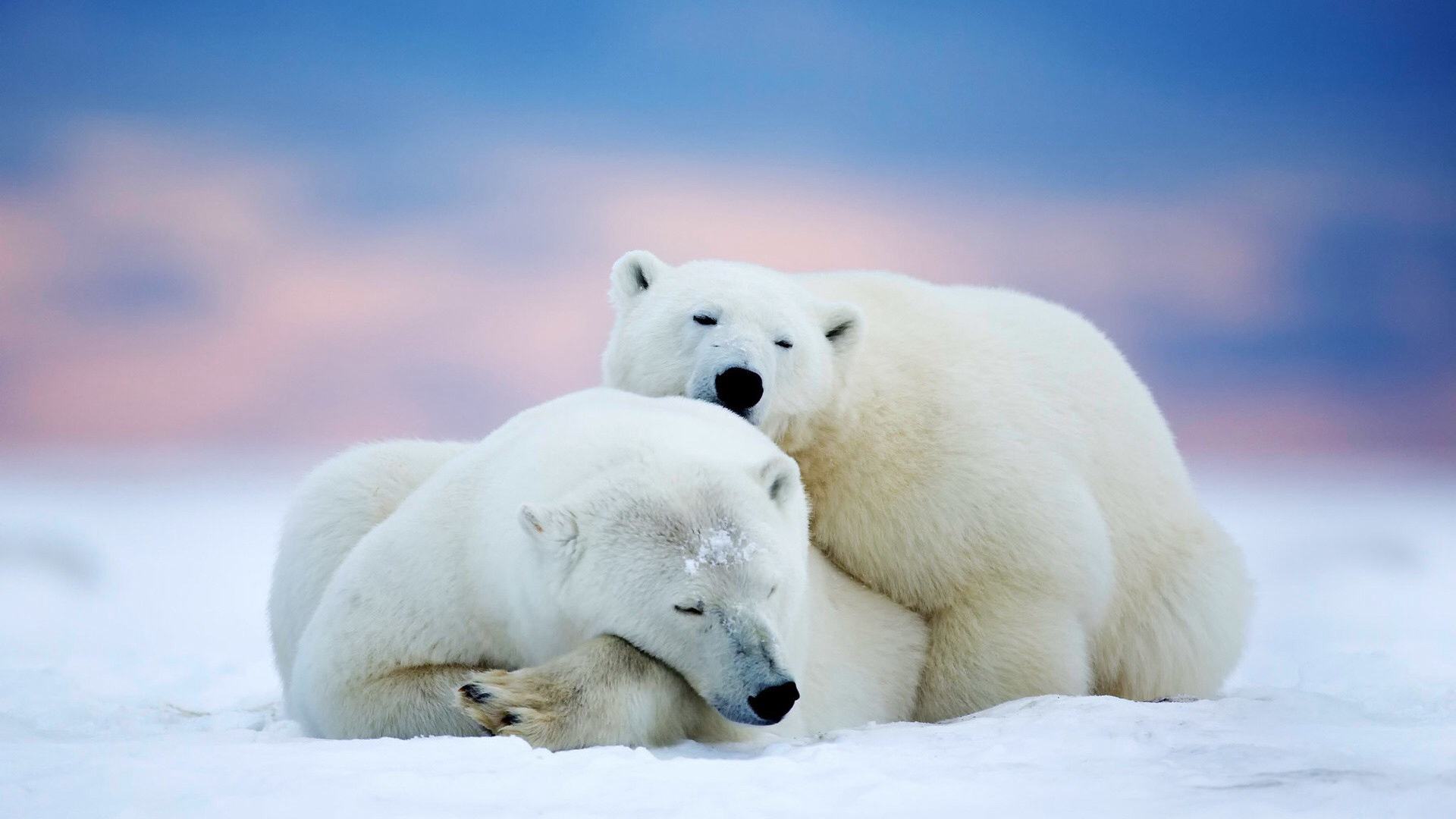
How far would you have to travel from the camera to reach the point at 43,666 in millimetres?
8742

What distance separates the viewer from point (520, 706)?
3.88m

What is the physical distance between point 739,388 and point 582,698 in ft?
5.97

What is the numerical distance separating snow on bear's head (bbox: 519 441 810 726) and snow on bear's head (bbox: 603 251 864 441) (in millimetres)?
1295

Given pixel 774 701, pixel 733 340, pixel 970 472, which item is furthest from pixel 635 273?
pixel 774 701

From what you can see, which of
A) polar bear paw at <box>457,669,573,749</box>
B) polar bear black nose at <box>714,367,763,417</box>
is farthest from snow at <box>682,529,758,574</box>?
polar bear black nose at <box>714,367,763,417</box>

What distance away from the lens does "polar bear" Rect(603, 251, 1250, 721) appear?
18.3ft

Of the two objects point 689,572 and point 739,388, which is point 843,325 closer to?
point 739,388

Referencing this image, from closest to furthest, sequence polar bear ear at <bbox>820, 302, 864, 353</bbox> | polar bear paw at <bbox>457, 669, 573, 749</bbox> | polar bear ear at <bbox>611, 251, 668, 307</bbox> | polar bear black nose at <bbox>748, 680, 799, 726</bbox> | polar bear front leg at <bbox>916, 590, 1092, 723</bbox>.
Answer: polar bear black nose at <bbox>748, 680, 799, 726</bbox> → polar bear paw at <bbox>457, 669, 573, 749</bbox> → polar bear front leg at <bbox>916, 590, 1092, 723</bbox> → polar bear ear at <bbox>820, 302, 864, 353</bbox> → polar bear ear at <bbox>611, 251, 668, 307</bbox>

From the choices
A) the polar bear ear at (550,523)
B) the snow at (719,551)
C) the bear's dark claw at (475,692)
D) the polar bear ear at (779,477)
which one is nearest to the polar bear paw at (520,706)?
the bear's dark claw at (475,692)

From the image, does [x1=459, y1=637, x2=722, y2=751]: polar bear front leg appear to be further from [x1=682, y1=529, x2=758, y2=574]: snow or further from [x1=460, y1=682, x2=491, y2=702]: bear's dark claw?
[x1=682, y1=529, x2=758, y2=574]: snow

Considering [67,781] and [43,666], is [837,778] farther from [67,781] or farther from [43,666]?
[43,666]

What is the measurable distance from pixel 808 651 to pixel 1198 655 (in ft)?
7.40

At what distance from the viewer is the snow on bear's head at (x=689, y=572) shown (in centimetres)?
382

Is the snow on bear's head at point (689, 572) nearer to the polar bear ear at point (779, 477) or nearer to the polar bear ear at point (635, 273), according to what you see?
the polar bear ear at point (779, 477)
